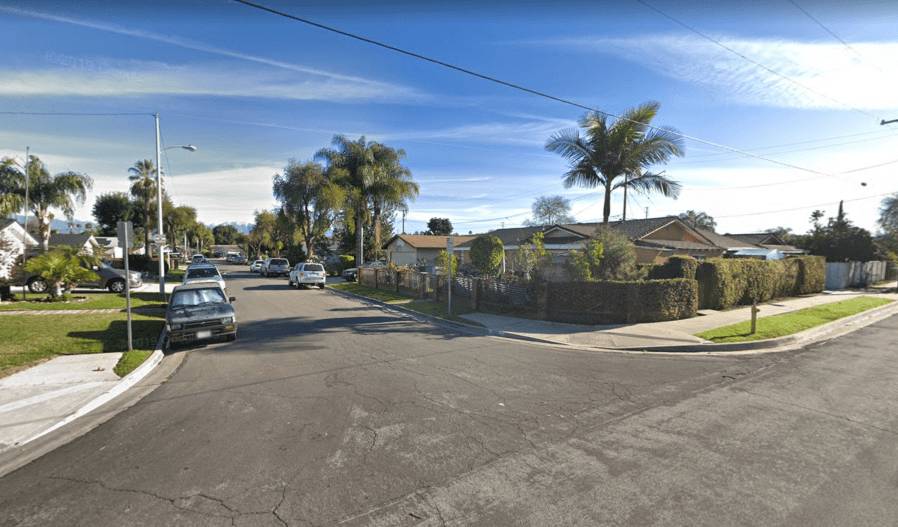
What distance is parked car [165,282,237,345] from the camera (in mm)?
9844

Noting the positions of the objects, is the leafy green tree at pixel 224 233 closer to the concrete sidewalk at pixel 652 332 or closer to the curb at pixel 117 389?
the curb at pixel 117 389

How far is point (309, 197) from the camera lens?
3888 cm

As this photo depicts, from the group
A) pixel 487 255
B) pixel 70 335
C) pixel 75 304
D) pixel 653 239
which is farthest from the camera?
pixel 653 239

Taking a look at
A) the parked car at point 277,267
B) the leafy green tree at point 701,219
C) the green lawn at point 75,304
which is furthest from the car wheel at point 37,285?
the leafy green tree at point 701,219

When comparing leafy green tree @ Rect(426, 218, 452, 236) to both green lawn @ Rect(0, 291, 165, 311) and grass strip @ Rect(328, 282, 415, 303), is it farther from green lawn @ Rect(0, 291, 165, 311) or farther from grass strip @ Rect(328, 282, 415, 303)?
green lawn @ Rect(0, 291, 165, 311)

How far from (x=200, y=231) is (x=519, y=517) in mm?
106238

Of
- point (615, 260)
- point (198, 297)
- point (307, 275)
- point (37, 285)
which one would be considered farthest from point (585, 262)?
point (37, 285)

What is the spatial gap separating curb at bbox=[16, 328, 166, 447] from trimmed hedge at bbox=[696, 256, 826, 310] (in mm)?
17356

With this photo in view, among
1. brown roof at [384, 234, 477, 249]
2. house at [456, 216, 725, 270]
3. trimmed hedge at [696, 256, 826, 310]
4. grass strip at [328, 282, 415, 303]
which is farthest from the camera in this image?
brown roof at [384, 234, 477, 249]

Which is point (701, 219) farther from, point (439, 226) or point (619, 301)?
point (619, 301)

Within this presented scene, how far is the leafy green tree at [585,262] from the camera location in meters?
14.2

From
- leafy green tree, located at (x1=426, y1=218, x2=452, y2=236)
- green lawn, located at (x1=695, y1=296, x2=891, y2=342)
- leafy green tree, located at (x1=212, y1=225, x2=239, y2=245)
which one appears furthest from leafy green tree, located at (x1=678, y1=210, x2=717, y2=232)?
leafy green tree, located at (x1=212, y1=225, x2=239, y2=245)

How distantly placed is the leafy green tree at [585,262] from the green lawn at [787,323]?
3956 millimetres

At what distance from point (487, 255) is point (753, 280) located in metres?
11.4
